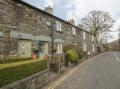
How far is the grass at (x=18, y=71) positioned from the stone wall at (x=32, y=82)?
22 cm

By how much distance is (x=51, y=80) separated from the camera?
15562 millimetres

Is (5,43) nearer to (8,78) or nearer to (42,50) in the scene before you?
(8,78)

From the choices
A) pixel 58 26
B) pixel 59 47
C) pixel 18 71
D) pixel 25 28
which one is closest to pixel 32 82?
pixel 18 71

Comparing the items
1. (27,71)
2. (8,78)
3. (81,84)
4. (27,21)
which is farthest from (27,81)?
(27,21)

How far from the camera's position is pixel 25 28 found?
1792 cm

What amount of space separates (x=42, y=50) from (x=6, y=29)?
7.37 meters

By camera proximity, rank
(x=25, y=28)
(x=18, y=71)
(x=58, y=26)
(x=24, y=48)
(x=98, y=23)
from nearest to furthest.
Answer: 1. (x=18, y=71)
2. (x=25, y=28)
3. (x=24, y=48)
4. (x=58, y=26)
5. (x=98, y=23)

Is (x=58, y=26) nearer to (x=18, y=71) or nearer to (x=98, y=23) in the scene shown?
(x=18, y=71)

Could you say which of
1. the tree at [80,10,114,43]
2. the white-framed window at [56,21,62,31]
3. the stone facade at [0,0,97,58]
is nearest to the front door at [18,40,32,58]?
the stone facade at [0,0,97,58]

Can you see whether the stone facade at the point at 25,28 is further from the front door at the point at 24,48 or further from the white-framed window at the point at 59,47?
the white-framed window at the point at 59,47

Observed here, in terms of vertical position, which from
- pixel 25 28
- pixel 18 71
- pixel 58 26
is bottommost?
pixel 18 71

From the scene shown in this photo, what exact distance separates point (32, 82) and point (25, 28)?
684cm

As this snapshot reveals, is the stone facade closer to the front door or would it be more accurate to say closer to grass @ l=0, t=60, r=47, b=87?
the front door

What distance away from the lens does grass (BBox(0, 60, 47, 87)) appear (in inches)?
372
